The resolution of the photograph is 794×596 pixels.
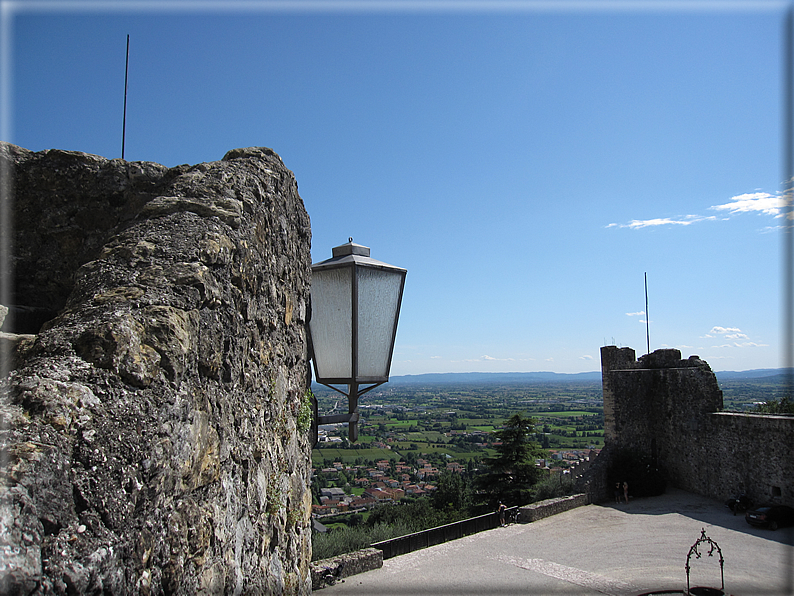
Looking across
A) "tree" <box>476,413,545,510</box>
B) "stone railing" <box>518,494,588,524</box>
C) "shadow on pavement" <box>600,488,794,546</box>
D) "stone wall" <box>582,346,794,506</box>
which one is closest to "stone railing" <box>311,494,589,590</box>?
"stone railing" <box>518,494,588,524</box>

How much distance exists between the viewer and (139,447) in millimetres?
1541

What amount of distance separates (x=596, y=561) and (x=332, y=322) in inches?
381

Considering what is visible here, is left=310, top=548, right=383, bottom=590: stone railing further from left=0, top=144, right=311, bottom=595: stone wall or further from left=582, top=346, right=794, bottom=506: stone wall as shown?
left=582, top=346, right=794, bottom=506: stone wall

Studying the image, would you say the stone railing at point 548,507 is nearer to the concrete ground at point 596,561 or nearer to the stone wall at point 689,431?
the concrete ground at point 596,561

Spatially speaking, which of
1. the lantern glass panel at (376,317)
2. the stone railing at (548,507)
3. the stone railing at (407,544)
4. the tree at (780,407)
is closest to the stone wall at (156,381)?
the lantern glass panel at (376,317)

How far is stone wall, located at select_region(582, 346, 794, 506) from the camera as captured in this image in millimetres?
13930

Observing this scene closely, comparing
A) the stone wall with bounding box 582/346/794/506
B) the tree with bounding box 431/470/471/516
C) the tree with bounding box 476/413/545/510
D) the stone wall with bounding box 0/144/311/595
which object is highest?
the stone wall with bounding box 0/144/311/595

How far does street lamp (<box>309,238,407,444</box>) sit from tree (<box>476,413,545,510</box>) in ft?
55.0

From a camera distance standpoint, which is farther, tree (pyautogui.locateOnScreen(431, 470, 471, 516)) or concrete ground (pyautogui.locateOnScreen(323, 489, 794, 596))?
tree (pyautogui.locateOnScreen(431, 470, 471, 516))

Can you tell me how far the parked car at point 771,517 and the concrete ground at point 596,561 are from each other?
226mm

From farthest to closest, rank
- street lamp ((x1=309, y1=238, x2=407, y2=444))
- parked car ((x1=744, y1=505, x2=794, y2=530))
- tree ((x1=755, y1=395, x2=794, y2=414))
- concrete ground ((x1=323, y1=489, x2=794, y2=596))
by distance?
tree ((x1=755, y1=395, x2=794, y2=414)) → parked car ((x1=744, y1=505, x2=794, y2=530)) → concrete ground ((x1=323, y1=489, x2=794, y2=596)) → street lamp ((x1=309, y1=238, x2=407, y2=444))

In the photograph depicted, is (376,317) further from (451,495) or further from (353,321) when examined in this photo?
(451,495)

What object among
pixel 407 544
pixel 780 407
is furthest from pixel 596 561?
pixel 780 407

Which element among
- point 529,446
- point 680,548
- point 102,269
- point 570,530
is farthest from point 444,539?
point 102,269
